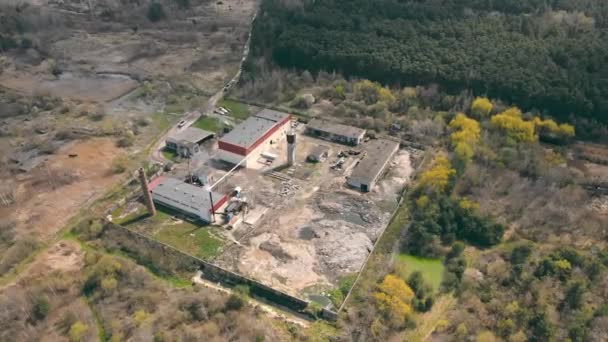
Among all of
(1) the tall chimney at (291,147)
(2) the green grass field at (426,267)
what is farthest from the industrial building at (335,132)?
(2) the green grass field at (426,267)

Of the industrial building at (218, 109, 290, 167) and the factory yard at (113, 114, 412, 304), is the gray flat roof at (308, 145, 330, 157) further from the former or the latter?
the industrial building at (218, 109, 290, 167)

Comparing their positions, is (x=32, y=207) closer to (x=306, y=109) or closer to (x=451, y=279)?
(x=306, y=109)

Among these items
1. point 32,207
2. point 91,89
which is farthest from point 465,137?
point 91,89

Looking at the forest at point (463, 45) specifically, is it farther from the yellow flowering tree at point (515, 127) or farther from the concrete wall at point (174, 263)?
the concrete wall at point (174, 263)

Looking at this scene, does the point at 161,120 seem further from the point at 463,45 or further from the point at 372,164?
the point at 463,45

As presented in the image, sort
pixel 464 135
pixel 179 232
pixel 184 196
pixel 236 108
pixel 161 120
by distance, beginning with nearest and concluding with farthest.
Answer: pixel 179 232
pixel 184 196
pixel 464 135
pixel 161 120
pixel 236 108

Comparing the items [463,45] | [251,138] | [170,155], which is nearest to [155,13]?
[170,155]
